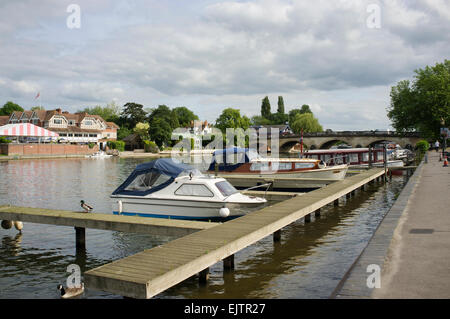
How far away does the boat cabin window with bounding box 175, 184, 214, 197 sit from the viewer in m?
16.0

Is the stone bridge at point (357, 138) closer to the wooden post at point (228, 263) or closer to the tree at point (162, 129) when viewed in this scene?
the tree at point (162, 129)

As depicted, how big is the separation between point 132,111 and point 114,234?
412 ft

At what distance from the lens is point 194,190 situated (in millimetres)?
16234

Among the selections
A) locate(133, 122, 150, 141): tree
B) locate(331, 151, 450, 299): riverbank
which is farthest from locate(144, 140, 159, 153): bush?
locate(331, 151, 450, 299): riverbank

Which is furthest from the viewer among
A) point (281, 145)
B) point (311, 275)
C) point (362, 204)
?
point (281, 145)

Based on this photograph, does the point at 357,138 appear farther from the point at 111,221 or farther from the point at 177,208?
the point at 111,221

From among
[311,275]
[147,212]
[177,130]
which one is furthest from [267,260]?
[177,130]

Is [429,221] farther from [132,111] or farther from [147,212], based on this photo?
[132,111]

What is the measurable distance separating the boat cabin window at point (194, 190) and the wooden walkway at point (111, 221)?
294 cm

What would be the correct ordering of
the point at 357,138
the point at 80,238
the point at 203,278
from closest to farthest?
the point at 203,278, the point at 80,238, the point at 357,138

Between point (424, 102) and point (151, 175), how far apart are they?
7168cm

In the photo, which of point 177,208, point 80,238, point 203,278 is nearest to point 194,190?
point 177,208

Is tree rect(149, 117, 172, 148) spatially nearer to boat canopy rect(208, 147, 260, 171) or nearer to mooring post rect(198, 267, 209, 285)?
boat canopy rect(208, 147, 260, 171)

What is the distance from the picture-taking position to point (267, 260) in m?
12.7
